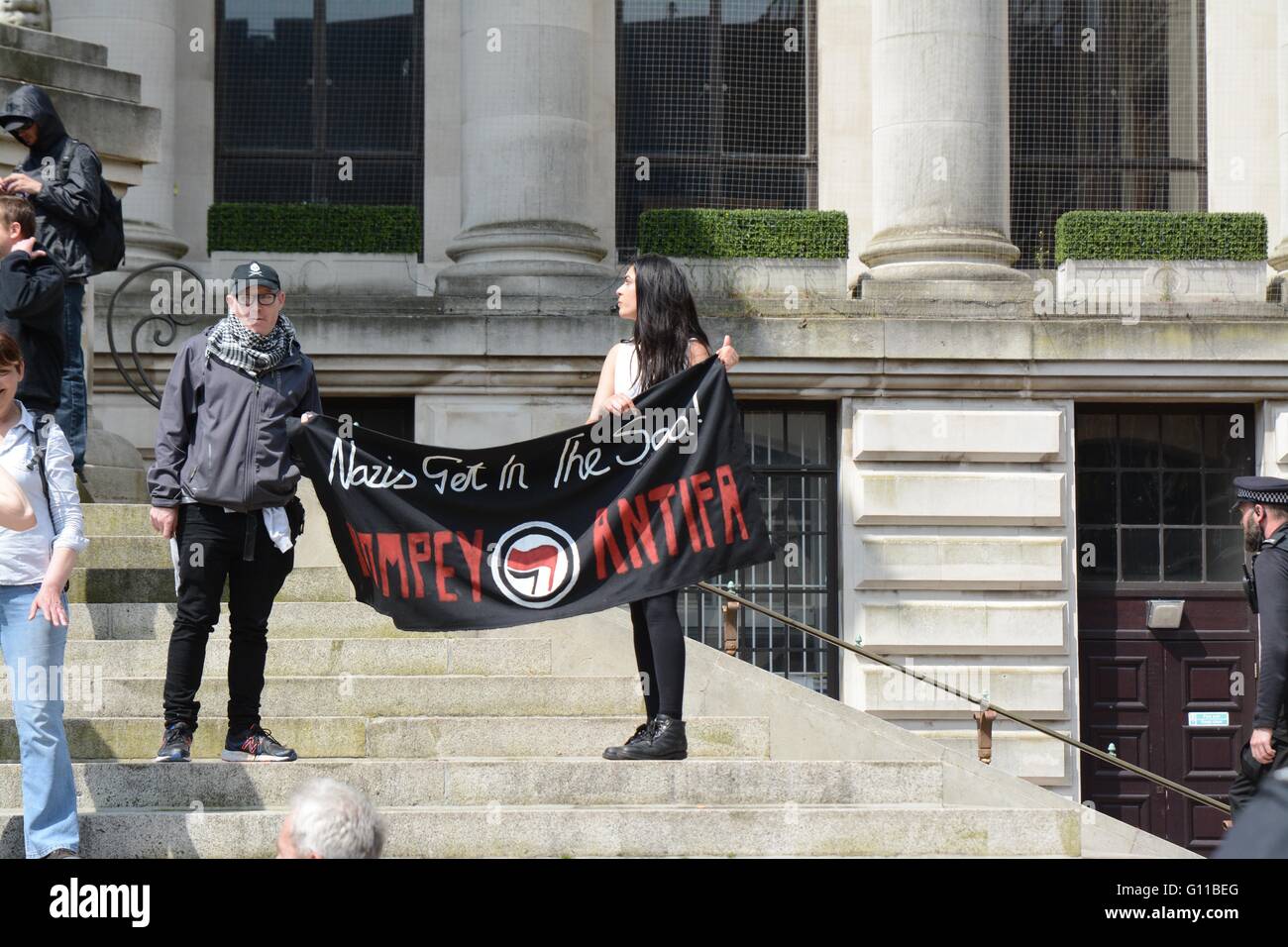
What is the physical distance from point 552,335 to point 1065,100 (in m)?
7.16

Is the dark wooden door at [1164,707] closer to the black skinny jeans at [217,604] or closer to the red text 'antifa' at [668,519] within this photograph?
the red text 'antifa' at [668,519]

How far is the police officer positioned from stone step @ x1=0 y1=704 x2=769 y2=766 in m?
2.64

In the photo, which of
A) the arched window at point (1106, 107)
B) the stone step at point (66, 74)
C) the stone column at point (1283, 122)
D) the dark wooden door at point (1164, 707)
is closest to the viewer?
the stone step at point (66, 74)

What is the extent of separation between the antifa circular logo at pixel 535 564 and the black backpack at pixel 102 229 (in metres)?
3.17

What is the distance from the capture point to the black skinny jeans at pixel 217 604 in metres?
7.60

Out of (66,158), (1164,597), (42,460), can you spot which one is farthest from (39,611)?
(1164,597)

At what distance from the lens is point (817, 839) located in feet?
25.2

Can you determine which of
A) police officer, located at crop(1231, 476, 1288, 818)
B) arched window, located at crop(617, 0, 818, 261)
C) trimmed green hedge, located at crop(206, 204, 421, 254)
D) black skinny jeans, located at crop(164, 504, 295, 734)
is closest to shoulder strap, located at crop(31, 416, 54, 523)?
black skinny jeans, located at crop(164, 504, 295, 734)

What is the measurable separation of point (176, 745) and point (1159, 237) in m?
14.1

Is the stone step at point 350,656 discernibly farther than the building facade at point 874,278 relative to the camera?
No

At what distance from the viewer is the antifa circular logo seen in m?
8.45

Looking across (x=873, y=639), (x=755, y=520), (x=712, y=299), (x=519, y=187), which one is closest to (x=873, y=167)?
(x=712, y=299)

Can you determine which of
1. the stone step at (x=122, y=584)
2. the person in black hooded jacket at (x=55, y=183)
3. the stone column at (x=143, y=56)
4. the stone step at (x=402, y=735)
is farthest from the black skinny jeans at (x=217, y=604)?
the stone column at (x=143, y=56)
